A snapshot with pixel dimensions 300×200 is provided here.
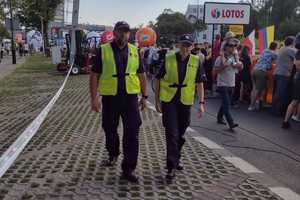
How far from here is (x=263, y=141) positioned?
878 cm

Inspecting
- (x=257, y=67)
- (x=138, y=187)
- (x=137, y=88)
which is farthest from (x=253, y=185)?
(x=257, y=67)

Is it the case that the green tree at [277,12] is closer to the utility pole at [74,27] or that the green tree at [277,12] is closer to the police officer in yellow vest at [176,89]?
the utility pole at [74,27]

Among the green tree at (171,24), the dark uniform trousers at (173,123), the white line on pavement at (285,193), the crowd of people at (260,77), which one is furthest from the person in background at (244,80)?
the green tree at (171,24)

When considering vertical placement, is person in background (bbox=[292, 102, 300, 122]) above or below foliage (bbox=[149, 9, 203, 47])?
below

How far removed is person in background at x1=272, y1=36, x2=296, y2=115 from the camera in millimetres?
11203

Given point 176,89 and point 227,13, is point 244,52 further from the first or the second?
point 176,89

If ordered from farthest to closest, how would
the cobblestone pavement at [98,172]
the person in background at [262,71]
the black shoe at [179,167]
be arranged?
the person in background at [262,71] → the black shoe at [179,167] → the cobblestone pavement at [98,172]

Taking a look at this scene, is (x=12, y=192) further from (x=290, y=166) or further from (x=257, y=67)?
(x=257, y=67)

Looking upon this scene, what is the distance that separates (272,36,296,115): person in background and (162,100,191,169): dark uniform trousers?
559 cm

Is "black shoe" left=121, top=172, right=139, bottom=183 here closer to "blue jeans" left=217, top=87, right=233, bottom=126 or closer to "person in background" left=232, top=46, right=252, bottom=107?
"blue jeans" left=217, top=87, right=233, bottom=126

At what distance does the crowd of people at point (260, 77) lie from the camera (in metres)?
9.91

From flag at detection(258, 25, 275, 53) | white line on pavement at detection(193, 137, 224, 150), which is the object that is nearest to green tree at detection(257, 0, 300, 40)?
flag at detection(258, 25, 275, 53)

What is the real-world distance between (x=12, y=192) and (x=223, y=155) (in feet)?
10.5

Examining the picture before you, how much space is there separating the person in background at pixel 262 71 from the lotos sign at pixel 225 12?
5517mm
